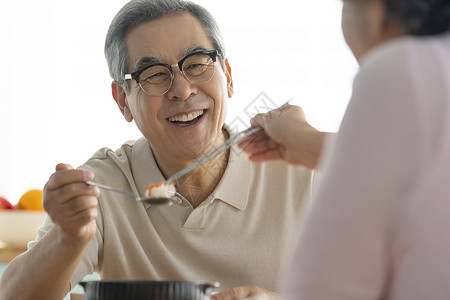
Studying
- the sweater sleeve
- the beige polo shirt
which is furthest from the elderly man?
the sweater sleeve

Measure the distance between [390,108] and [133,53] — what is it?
145 centimetres

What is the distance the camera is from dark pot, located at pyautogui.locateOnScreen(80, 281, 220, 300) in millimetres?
901

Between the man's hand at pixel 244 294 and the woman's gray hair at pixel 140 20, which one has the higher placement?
the woman's gray hair at pixel 140 20

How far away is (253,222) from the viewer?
5.99 ft

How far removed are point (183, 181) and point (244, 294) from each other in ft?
1.85

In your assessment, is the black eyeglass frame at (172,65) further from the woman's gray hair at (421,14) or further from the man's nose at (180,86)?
the woman's gray hair at (421,14)

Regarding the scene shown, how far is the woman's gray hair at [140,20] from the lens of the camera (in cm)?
190

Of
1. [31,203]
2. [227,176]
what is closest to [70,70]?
[31,203]

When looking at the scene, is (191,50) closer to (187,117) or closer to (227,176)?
(187,117)

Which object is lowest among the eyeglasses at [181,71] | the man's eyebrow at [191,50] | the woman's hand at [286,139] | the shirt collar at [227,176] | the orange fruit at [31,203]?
the orange fruit at [31,203]

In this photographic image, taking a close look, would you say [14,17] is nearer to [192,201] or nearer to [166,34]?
[166,34]

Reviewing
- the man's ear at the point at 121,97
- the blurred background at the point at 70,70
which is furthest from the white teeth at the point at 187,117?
the blurred background at the point at 70,70

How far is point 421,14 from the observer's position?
0.65 m

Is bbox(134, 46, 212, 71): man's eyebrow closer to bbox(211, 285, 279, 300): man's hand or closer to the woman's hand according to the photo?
the woman's hand
